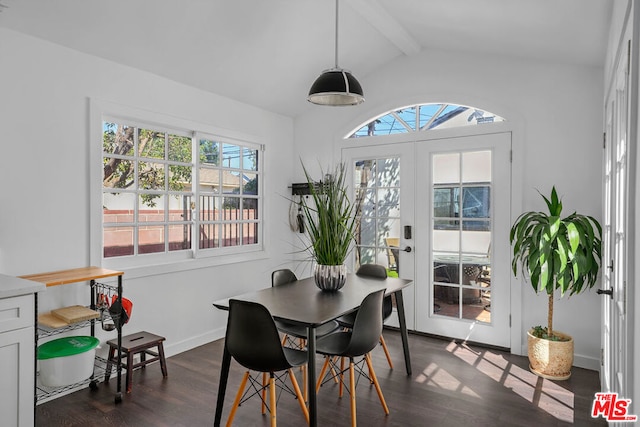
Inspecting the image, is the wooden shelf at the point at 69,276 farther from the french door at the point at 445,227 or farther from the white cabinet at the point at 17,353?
the french door at the point at 445,227

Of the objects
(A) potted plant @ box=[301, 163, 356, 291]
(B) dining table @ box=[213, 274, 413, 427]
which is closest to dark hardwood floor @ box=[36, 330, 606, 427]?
(B) dining table @ box=[213, 274, 413, 427]

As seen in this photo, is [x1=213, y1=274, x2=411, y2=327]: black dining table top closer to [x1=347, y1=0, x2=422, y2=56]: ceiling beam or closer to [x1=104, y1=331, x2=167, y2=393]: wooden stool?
[x1=104, y1=331, x2=167, y2=393]: wooden stool

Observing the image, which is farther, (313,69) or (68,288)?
(313,69)

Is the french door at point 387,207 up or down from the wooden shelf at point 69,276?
up

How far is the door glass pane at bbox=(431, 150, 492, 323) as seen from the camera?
4.08 meters

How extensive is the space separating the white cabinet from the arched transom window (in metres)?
3.60

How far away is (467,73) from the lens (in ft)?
13.6

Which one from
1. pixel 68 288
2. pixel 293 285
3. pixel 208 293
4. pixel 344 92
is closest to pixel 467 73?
pixel 344 92

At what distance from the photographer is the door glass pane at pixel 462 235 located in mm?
4078

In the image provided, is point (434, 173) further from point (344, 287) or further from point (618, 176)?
point (618, 176)

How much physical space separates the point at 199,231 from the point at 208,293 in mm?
626

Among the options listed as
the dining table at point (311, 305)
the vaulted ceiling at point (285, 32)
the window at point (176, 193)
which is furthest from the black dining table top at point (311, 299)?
the vaulted ceiling at point (285, 32)

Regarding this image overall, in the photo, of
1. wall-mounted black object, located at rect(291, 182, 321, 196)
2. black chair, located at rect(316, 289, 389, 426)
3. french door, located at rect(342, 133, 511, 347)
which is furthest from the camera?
wall-mounted black object, located at rect(291, 182, 321, 196)

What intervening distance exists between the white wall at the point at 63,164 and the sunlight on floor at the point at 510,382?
88.4 inches
